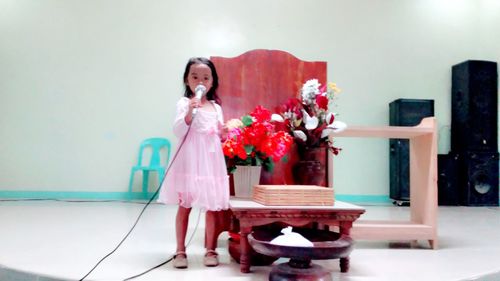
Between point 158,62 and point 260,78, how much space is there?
311 centimetres

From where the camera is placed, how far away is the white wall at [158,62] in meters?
5.39

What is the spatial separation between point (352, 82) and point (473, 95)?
141 centimetres

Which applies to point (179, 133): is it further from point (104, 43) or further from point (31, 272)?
point (104, 43)

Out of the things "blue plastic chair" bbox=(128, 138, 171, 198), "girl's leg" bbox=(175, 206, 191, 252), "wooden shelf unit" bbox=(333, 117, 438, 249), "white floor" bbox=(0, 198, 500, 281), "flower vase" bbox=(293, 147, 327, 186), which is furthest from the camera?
"blue plastic chair" bbox=(128, 138, 171, 198)

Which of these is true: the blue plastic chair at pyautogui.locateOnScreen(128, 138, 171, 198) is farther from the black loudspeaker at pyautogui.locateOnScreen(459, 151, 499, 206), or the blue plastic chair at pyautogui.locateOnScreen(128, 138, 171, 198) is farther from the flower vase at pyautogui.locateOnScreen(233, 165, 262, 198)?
the black loudspeaker at pyautogui.locateOnScreen(459, 151, 499, 206)

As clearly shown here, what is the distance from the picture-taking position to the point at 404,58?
5.62 meters

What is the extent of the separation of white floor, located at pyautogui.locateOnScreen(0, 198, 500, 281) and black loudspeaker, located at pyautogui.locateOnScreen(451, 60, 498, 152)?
5.80 feet

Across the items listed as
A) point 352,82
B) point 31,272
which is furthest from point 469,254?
point 352,82

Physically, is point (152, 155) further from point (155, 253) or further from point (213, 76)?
point (213, 76)

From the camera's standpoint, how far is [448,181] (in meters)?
5.36

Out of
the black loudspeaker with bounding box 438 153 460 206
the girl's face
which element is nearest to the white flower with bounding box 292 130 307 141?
the girl's face

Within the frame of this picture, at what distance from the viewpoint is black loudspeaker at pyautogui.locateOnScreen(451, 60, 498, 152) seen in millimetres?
5340

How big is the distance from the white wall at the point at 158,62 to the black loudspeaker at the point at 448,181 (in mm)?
339

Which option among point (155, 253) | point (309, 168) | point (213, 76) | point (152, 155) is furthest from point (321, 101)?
point (152, 155)
